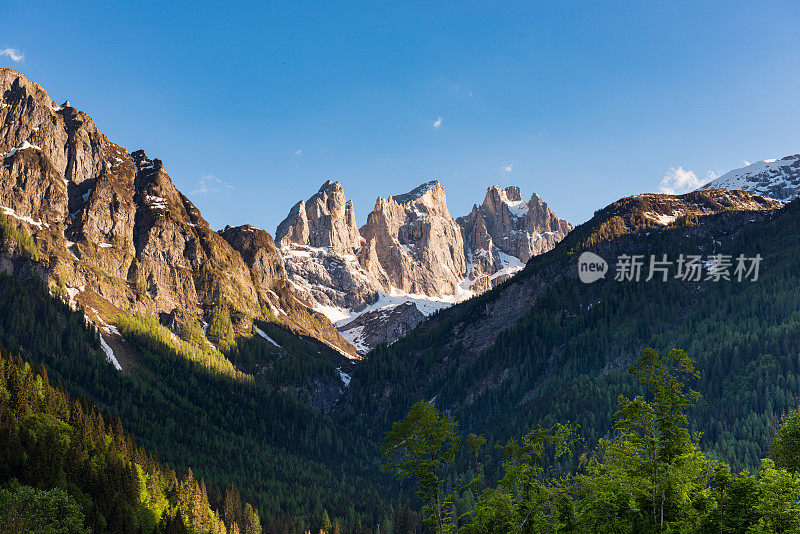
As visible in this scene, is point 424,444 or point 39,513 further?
point 39,513

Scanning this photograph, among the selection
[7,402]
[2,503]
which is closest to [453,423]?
[2,503]

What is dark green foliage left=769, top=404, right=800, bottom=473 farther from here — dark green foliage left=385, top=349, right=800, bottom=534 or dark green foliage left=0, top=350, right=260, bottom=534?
dark green foliage left=0, top=350, right=260, bottom=534

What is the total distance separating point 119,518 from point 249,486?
86.6 metres

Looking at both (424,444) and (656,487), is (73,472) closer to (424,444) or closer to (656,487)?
(424,444)

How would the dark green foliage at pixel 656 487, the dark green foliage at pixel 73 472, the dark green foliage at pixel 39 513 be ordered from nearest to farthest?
the dark green foliage at pixel 656 487
the dark green foliage at pixel 39 513
the dark green foliage at pixel 73 472

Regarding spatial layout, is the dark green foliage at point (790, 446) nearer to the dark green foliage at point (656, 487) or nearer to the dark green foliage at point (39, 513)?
the dark green foliage at point (656, 487)

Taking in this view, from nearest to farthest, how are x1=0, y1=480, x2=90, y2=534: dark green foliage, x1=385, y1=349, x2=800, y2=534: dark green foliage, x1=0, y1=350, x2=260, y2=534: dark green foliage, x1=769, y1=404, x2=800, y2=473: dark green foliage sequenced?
x1=385, y1=349, x2=800, y2=534: dark green foliage < x1=769, y1=404, x2=800, y2=473: dark green foliage < x1=0, y1=480, x2=90, y2=534: dark green foliage < x1=0, y1=350, x2=260, y2=534: dark green foliage

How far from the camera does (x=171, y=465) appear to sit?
564 feet

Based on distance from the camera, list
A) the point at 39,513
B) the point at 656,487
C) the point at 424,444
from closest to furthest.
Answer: the point at 656,487
the point at 424,444
the point at 39,513

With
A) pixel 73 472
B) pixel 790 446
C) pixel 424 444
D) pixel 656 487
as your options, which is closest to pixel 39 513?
pixel 73 472

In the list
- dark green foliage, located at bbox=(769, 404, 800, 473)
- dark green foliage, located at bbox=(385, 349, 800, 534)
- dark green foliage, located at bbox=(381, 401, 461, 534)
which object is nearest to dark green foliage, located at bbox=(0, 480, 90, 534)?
dark green foliage, located at bbox=(381, 401, 461, 534)

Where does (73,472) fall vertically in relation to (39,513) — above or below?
above

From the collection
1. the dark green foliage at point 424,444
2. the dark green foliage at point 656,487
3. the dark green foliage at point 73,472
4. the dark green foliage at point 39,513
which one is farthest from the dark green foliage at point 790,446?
the dark green foliage at point 73,472

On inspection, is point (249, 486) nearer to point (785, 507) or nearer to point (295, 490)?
point (295, 490)
